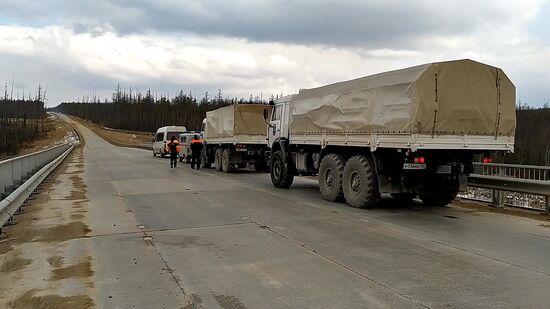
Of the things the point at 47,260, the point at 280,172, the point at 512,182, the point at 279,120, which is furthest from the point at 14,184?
the point at 512,182

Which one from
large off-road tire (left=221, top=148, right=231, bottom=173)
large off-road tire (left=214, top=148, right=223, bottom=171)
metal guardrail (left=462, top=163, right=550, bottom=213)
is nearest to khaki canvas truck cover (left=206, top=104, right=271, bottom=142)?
large off-road tire (left=221, top=148, right=231, bottom=173)

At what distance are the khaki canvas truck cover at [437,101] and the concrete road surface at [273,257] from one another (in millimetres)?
2013

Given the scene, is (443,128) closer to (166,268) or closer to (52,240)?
(166,268)

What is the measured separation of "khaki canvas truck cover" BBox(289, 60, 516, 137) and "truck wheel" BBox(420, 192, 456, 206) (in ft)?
6.91

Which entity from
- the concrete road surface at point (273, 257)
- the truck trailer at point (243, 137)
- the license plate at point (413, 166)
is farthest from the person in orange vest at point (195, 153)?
the license plate at point (413, 166)

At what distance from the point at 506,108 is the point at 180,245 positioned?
319 inches

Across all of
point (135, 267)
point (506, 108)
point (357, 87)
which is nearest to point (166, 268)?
point (135, 267)

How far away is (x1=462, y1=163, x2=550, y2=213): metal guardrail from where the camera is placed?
1090cm

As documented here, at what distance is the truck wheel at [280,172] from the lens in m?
16.2

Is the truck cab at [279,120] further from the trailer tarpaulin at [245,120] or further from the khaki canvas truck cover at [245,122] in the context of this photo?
the trailer tarpaulin at [245,120]

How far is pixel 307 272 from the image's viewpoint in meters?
6.12

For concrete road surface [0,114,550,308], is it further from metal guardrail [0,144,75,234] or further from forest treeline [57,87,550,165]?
forest treeline [57,87,550,165]

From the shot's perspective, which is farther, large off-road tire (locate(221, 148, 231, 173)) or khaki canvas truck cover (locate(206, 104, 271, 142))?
large off-road tire (locate(221, 148, 231, 173))

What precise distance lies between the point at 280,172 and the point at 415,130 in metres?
6.93
